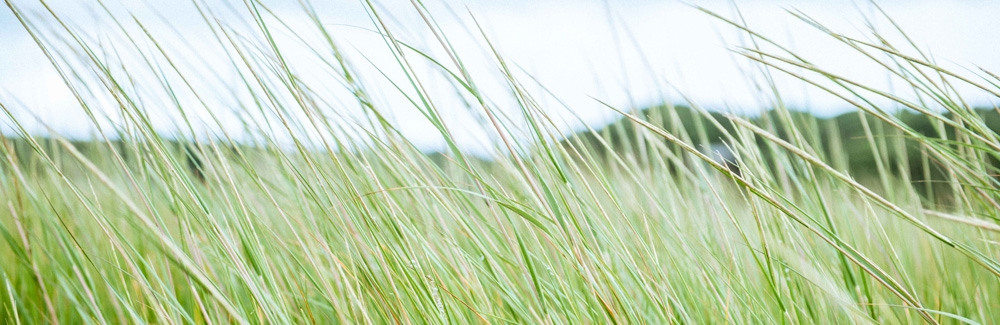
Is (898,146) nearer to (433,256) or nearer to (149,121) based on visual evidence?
(433,256)

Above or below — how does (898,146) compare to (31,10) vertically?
below

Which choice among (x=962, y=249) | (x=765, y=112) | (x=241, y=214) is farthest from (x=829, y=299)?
(x=241, y=214)

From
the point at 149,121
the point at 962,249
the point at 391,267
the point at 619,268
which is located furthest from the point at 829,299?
the point at 149,121

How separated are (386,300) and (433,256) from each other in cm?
11

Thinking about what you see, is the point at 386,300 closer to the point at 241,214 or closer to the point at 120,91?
the point at 241,214

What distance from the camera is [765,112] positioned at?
4.41 ft

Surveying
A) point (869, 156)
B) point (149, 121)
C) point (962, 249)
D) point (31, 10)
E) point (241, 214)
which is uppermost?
point (31, 10)

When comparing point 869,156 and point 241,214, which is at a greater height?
point 241,214

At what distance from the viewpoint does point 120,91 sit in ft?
2.64

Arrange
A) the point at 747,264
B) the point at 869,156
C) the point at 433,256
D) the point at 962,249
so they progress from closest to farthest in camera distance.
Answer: the point at 962,249, the point at 433,256, the point at 747,264, the point at 869,156

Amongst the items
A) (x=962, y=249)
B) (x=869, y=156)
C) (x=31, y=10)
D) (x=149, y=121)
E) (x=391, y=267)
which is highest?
(x=31, y=10)

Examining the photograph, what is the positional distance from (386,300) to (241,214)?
246mm

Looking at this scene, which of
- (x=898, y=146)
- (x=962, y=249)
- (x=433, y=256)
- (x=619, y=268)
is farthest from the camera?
(x=898, y=146)

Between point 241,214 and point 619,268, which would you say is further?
point 619,268
